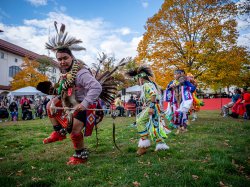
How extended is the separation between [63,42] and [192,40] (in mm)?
12879

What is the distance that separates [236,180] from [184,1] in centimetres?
1535

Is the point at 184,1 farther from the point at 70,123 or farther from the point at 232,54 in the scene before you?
the point at 70,123

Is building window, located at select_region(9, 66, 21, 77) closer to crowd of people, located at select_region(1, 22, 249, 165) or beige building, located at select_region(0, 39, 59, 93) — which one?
beige building, located at select_region(0, 39, 59, 93)

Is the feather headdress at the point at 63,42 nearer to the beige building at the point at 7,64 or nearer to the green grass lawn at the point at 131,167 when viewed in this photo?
the green grass lawn at the point at 131,167

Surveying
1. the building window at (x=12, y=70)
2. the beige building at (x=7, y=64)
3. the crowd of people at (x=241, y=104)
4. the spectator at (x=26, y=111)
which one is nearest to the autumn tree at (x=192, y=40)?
the crowd of people at (x=241, y=104)

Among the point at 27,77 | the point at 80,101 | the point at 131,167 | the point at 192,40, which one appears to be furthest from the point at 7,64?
the point at 131,167

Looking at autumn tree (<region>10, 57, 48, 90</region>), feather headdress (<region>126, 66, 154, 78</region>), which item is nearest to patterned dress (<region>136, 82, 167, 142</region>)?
feather headdress (<region>126, 66, 154, 78</region>)

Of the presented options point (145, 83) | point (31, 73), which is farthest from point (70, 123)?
point (31, 73)

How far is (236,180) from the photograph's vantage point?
3.12m

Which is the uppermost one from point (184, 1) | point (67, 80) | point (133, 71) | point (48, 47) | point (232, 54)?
point (184, 1)

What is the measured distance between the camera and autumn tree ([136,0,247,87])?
14281 millimetres

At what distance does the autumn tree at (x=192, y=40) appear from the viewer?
14.3 m

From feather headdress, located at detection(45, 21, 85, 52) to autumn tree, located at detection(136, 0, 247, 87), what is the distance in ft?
36.1

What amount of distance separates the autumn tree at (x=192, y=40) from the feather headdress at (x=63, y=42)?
1100 cm
